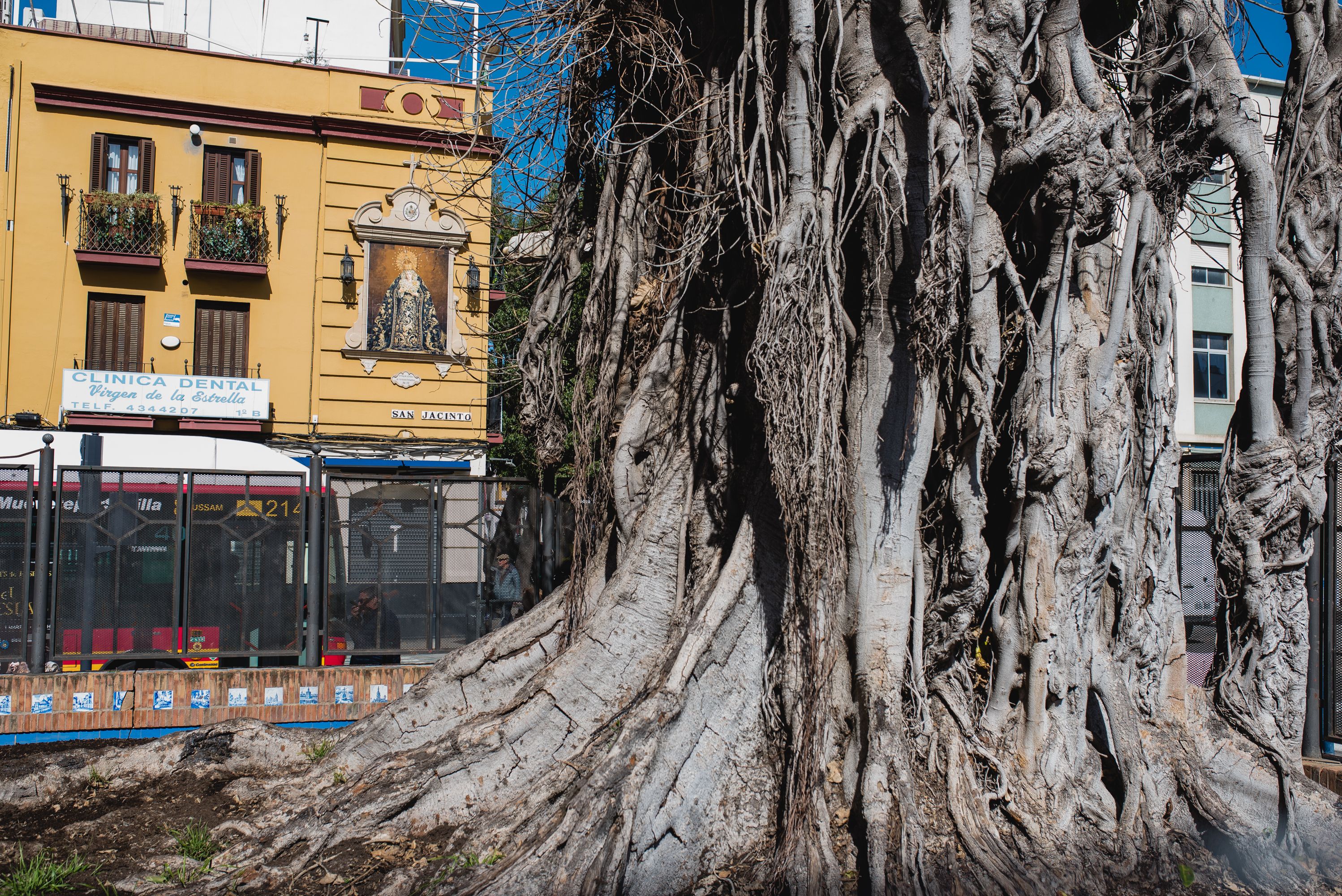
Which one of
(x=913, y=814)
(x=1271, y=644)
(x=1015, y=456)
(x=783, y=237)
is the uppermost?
(x=783, y=237)

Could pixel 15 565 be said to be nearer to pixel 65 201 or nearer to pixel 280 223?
pixel 280 223

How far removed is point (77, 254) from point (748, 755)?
58.6ft

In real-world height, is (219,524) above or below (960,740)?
above

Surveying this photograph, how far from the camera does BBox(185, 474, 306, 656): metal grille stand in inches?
295

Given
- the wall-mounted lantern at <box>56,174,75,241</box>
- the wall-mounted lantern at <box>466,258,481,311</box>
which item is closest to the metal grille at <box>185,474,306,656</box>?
the wall-mounted lantern at <box>466,258,481,311</box>

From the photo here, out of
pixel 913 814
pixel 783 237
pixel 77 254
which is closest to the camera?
pixel 913 814

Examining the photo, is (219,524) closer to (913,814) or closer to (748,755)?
(748,755)

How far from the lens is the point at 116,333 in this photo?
57.7ft

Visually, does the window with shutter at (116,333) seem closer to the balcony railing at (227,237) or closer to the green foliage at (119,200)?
the balcony railing at (227,237)

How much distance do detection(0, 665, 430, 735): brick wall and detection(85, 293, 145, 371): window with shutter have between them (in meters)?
12.6

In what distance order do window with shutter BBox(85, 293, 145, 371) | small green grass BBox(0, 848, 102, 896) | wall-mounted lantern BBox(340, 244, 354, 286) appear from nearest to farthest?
1. small green grass BBox(0, 848, 102, 896)
2. window with shutter BBox(85, 293, 145, 371)
3. wall-mounted lantern BBox(340, 244, 354, 286)

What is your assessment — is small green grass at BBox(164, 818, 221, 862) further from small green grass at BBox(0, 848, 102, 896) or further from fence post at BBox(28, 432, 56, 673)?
fence post at BBox(28, 432, 56, 673)

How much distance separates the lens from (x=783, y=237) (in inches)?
173

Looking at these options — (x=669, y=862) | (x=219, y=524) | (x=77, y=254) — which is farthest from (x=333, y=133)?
(x=669, y=862)
